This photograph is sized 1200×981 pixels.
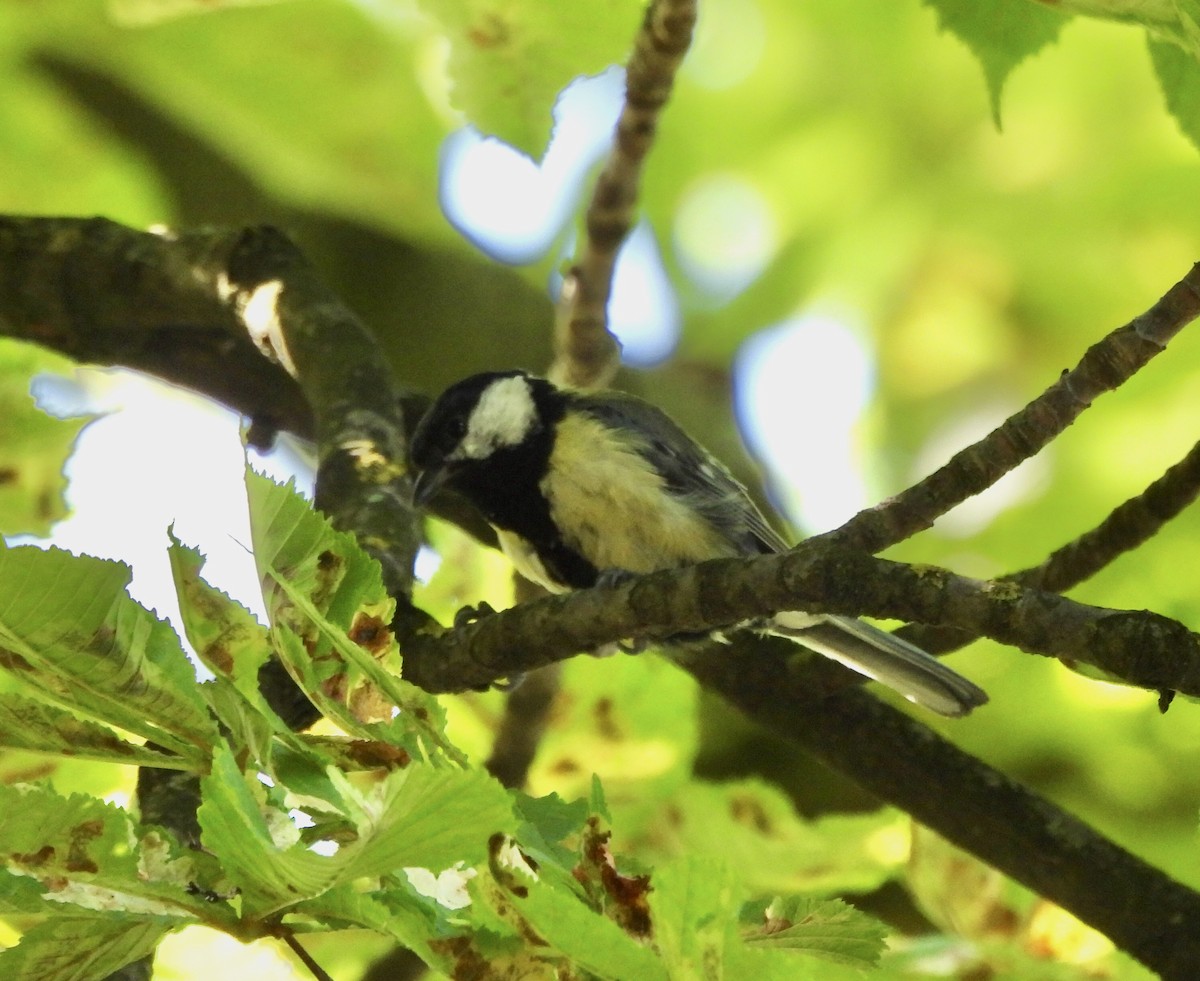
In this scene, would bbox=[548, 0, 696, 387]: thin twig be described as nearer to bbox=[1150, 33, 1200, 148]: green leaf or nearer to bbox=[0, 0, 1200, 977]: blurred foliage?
bbox=[0, 0, 1200, 977]: blurred foliage

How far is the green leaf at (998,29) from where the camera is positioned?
37.8 inches

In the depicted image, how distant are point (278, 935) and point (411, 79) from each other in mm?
2062

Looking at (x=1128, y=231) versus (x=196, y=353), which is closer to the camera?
(x=196, y=353)

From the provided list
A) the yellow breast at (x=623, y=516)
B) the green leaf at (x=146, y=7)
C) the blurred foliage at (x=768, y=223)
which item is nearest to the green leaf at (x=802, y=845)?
the blurred foliage at (x=768, y=223)

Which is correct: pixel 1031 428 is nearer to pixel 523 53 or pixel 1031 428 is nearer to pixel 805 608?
pixel 805 608

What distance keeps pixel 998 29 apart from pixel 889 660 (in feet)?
3.48

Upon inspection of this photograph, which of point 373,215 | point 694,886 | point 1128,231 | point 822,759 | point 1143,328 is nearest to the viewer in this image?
point 694,886

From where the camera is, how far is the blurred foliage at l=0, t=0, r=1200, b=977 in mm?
1701

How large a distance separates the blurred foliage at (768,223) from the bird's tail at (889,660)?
0.21 feet

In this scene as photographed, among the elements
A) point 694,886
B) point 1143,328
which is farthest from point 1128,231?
point 694,886

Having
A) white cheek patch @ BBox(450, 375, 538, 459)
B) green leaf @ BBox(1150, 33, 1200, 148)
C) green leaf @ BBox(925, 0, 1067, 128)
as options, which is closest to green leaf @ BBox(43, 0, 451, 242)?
white cheek patch @ BBox(450, 375, 538, 459)

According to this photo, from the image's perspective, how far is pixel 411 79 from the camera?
246 centimetres

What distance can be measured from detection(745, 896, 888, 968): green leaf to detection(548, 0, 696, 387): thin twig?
1.19 meters

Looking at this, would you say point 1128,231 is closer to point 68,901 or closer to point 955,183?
point 955,183
